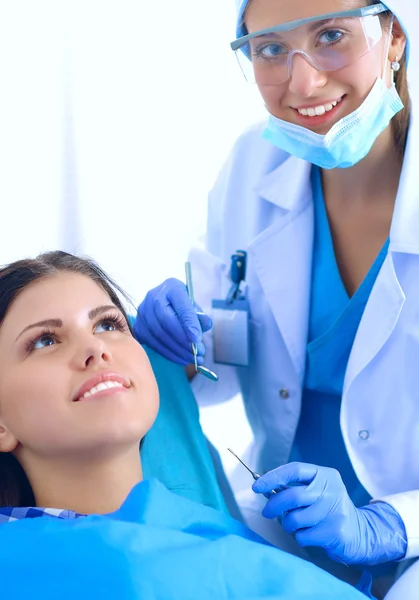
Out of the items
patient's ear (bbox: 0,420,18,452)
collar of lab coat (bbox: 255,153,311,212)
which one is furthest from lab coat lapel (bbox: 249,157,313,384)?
patient's ear (bbox: 0,420,18,452)

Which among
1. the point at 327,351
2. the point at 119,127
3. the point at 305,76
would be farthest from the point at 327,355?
the point at 119,127

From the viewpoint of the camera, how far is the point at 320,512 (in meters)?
1.35

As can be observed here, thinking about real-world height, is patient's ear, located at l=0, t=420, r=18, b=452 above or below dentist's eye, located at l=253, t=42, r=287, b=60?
below

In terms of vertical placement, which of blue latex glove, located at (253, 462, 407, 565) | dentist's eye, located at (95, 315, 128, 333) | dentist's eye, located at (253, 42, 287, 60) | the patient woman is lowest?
blue latex glove, located at (253, 462, 407, 565)

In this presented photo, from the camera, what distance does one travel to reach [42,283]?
1452 mm

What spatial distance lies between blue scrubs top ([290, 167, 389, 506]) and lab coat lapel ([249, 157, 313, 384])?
0.02 m

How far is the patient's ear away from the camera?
1385 millimetres

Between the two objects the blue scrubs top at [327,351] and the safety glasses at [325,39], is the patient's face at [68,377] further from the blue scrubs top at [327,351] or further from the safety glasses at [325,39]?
the safety glasses at [325,39]

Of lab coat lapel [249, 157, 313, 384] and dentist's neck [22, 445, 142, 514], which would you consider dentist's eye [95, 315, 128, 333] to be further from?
lab coat lapel [249, 157, 313, 384]

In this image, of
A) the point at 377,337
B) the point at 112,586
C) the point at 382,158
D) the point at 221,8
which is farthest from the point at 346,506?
the point at 221,8

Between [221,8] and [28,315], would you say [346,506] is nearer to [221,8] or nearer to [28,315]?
[28,315]

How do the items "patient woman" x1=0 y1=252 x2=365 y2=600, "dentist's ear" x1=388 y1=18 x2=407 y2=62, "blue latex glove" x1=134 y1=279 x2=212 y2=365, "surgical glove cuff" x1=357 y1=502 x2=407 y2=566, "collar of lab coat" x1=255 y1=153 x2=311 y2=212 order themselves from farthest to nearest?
"collar of lab coat" x1=255 y1=153 x2=311 y2=212 → "blue latex glove" x1=134 y1=279 x2=212 y2=365 → "dentist's ear" x1=388 y1=18 x2=407 y2=62 → "surgical glove cuff" x1=357 y1=502 x2=407 y2=566 → "patient woman" x1=0 y1=252 x2=365 y2=600

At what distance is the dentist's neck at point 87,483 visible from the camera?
4.47 feet

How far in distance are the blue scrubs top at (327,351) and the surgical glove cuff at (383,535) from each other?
237 millimetres
